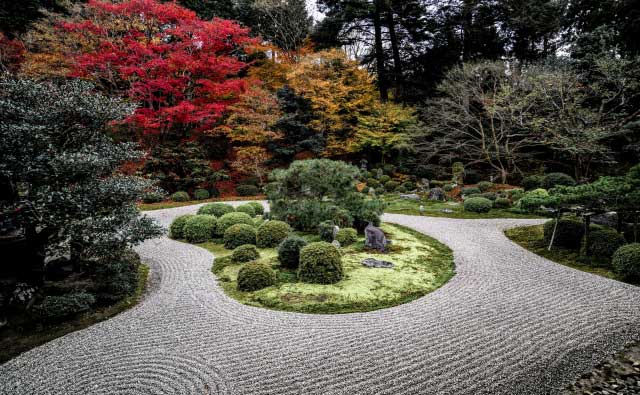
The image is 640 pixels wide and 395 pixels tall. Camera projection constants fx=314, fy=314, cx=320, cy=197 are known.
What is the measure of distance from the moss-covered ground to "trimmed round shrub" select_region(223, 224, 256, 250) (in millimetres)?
361

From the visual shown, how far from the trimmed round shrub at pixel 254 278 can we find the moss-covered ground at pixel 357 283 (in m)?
0.13

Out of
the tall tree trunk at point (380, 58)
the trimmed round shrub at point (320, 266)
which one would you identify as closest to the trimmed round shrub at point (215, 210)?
the trimmed round shrub at point (320, 266)

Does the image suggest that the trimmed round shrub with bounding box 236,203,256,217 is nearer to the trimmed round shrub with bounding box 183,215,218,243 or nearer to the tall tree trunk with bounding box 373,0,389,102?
the trimmed round shrub with bounding box 183,215,218,243

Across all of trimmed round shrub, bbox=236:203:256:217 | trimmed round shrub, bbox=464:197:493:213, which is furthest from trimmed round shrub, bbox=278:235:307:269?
trimmed round shrub, bbox=464:197:493:213

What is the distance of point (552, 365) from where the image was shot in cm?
424

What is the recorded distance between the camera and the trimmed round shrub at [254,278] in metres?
7.00

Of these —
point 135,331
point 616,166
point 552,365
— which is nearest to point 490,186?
point 616,166

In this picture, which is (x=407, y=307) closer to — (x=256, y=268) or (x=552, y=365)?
(x=552, y=365)

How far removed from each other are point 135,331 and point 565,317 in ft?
24.1

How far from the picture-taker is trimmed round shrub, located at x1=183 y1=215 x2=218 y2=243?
10945 millimetres

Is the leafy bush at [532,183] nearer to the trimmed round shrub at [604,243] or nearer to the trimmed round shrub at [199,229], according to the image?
the trimmed round shrub at [604,243]

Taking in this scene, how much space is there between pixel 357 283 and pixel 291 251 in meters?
1.94

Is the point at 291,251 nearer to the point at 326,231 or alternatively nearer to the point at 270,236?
the point at 270,236

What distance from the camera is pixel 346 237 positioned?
1009cm
